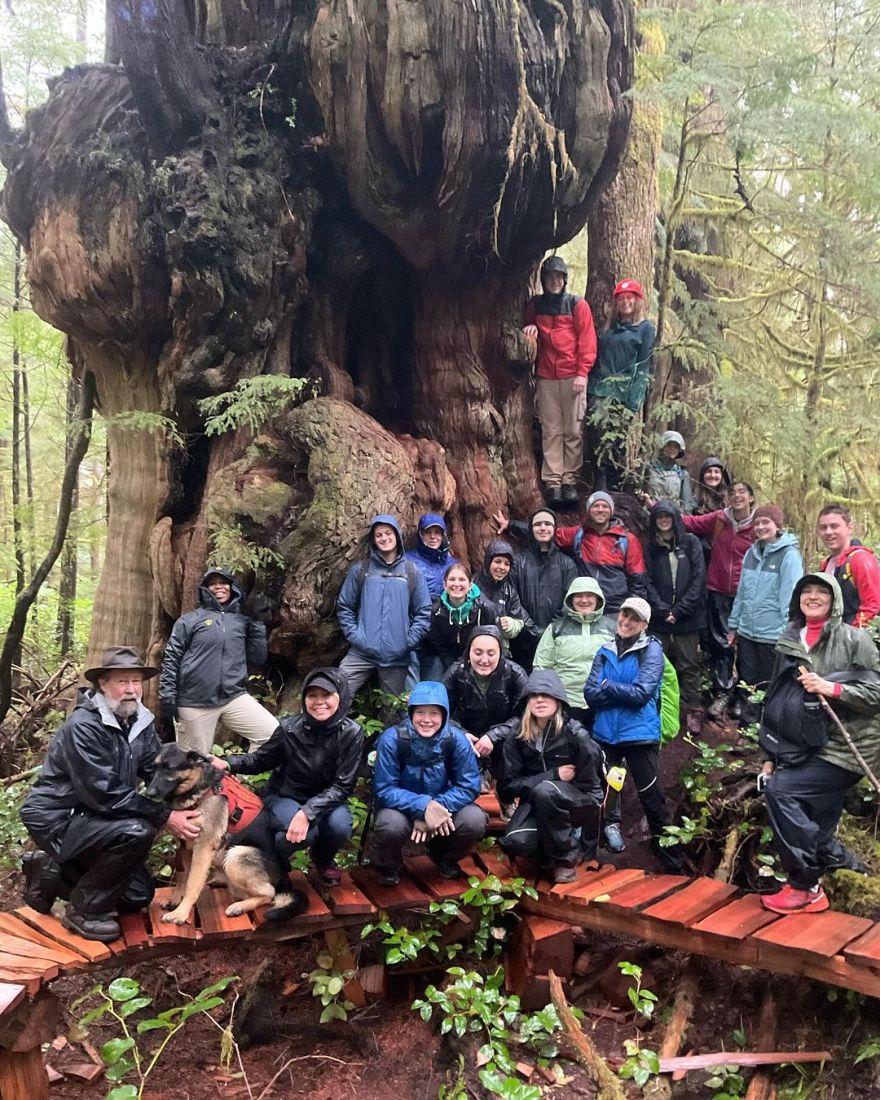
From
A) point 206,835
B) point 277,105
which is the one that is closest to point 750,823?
point 206,835

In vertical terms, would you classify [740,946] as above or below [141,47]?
below

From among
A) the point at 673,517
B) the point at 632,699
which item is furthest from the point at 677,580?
the point at 632,699

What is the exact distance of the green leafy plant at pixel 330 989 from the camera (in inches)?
188

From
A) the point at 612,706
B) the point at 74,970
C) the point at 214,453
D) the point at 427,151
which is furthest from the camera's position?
the point at 214,453

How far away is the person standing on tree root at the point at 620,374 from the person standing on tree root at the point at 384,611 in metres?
3.19

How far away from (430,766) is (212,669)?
2089mm

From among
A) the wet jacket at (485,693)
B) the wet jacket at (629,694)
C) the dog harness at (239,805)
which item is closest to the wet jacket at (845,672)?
the wet jacket at (629,694)

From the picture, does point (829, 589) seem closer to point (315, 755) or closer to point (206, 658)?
point (315, 755)

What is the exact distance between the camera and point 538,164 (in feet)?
22.7

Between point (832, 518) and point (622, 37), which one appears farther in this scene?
point (622, 37)

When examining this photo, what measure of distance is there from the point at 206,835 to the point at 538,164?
20.9 feet

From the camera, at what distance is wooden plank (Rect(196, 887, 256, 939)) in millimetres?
4273

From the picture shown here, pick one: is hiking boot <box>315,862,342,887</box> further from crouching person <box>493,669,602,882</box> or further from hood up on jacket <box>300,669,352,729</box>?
crouching person <box>493,669,602,882</box>

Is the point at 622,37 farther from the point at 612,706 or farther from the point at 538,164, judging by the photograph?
the point at 612,706
